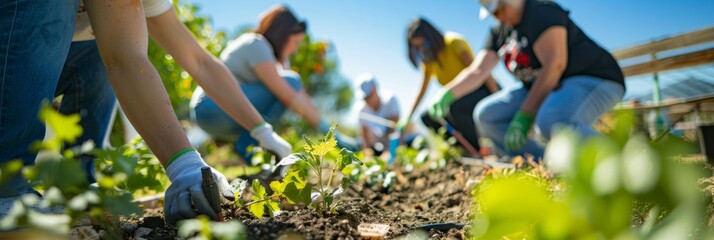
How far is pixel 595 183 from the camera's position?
408 mm

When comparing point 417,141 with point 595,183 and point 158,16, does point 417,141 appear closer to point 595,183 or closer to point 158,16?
point 158,16

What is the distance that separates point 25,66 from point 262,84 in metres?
1.96

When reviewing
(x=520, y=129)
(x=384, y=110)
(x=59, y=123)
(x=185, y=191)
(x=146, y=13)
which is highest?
(x=146, y=13)

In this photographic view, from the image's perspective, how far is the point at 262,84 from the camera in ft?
10.3

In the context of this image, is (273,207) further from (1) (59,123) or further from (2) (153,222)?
(1) (59,123)

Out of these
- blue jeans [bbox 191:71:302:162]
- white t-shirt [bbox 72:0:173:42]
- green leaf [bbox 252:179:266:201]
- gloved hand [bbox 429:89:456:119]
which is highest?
white t-shirt [bbox 72:0:173:42]

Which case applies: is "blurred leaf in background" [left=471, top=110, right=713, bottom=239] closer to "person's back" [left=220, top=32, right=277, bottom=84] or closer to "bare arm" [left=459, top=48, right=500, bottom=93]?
"person's back" [left=220, top=32, right=277, bottom=84]

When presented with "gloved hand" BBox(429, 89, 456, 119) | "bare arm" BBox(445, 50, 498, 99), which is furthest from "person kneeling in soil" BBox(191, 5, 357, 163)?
"bare arm" BBox(445, 50, 498, 99)

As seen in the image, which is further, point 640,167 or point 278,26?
point 278,26

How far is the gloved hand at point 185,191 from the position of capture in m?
1.02

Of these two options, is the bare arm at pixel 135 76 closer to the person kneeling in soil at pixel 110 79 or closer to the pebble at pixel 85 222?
the person kneeling in soil at pixel 110 79

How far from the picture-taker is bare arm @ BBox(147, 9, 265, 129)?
1.63 metres

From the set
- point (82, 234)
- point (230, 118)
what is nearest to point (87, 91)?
point (230, 118)

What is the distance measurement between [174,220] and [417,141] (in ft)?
8.71
